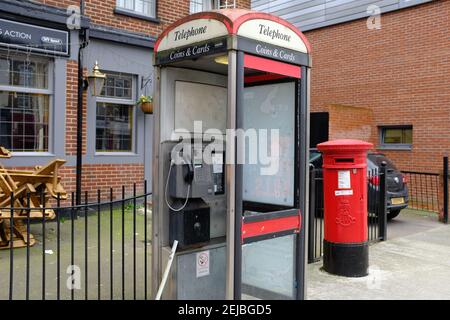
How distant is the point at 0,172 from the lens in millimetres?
6281

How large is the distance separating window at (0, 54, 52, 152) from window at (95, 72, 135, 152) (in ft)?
3.60

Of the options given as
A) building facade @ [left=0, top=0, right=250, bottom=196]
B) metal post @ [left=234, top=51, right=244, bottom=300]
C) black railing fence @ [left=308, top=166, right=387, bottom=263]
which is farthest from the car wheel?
metal post @ [left=234, top=51, right=244, bottom=300]

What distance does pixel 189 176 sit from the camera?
12.5 ft

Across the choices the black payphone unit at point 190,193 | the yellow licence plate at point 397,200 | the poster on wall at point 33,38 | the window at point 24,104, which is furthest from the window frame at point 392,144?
the black payphone unit at point 190,193

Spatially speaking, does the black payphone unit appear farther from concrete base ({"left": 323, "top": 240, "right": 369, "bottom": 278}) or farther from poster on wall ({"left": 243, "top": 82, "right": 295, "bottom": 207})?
concrete base ({"left": 323, "top": 240, "right": 369, "bottom": 278})

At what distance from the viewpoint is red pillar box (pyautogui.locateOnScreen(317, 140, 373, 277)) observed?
570cm

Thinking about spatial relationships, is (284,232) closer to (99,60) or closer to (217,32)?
(217,32)

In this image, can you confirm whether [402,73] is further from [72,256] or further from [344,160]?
[72,256]

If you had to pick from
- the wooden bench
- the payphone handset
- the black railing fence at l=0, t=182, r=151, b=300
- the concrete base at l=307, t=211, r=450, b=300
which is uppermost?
the payphone handset

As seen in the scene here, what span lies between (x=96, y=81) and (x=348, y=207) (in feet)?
17.5

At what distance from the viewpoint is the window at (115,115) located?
30.7 ft

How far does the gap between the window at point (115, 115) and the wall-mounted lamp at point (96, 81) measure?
45 cm

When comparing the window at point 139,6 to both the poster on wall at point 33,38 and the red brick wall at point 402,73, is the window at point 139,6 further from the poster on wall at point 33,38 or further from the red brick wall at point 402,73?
the red brick wall at point 402,73

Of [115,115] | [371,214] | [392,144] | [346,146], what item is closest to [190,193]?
[346,146]
